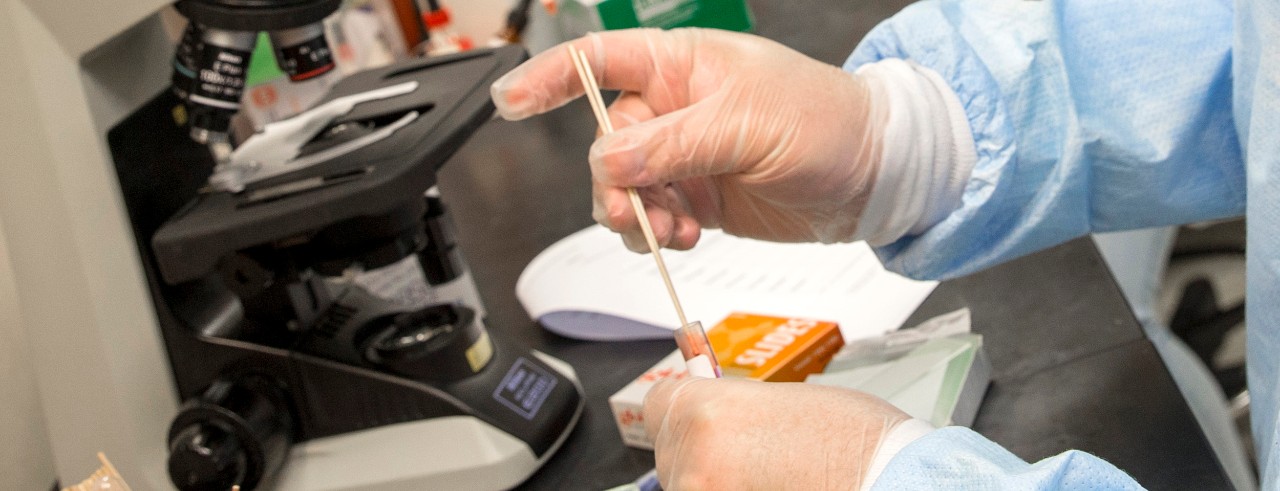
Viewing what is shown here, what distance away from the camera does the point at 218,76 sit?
84cm

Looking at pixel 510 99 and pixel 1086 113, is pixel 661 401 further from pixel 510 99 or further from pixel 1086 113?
pixel 1086 113

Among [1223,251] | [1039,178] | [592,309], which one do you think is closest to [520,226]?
[592,309]

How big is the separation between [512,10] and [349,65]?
1.01 ft

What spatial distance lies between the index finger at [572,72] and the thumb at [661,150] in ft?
0.17

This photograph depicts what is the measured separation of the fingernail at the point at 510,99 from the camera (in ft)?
2.27

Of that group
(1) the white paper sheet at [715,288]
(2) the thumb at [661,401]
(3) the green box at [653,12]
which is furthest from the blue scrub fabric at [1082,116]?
(3) the green box at [653,12]

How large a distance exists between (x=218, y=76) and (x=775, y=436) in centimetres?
54

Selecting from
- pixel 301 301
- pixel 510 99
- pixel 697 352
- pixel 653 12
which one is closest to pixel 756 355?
pixel 697 352

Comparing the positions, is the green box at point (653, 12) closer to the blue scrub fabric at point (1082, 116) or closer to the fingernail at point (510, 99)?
the blue scrub fabric at point (1082, 116)

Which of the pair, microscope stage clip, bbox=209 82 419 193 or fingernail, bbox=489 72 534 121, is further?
microscope stage clip, bbox=209 82 419 193

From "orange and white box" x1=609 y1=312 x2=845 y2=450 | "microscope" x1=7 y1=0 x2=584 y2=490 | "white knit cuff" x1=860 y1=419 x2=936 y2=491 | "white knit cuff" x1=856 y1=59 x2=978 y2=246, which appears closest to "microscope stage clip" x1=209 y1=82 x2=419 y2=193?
"microscope" x1=7 y1=0 x2=584 y2=490

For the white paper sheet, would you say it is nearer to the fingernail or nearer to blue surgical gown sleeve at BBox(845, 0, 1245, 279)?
blue surgical gown sleeve at BBox(845, 0, 1245, 279)

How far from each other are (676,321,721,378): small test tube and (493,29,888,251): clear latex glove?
10cm

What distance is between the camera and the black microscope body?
800mm
